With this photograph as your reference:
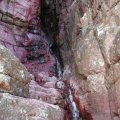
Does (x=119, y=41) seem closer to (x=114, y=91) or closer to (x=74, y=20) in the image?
(x=114, y=91)

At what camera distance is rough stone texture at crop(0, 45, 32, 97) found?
21.4 ft

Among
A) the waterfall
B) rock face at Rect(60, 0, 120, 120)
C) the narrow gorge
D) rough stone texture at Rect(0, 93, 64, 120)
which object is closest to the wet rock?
the narrow gorge

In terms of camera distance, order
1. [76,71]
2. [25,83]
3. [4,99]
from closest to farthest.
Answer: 1. [4,99]
2. [25,83]
3. [76,71]

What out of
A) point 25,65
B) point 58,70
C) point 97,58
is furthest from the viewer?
point 25,65

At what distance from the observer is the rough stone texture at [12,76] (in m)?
6.52

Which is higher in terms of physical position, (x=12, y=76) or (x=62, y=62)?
(x=62, y=62)

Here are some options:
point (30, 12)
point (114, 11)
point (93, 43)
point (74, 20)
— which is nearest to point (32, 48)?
point (30, 12)

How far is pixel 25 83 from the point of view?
703 cm

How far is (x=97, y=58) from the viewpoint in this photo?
7480mm

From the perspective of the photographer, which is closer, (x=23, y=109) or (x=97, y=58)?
(x=23, y=109)

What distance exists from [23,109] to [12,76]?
3.09 feet

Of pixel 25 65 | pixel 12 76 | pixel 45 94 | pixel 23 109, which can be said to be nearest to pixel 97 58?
pixel 45 94

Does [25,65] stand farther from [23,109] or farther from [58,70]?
[23,109]

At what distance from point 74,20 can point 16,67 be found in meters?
3.45
